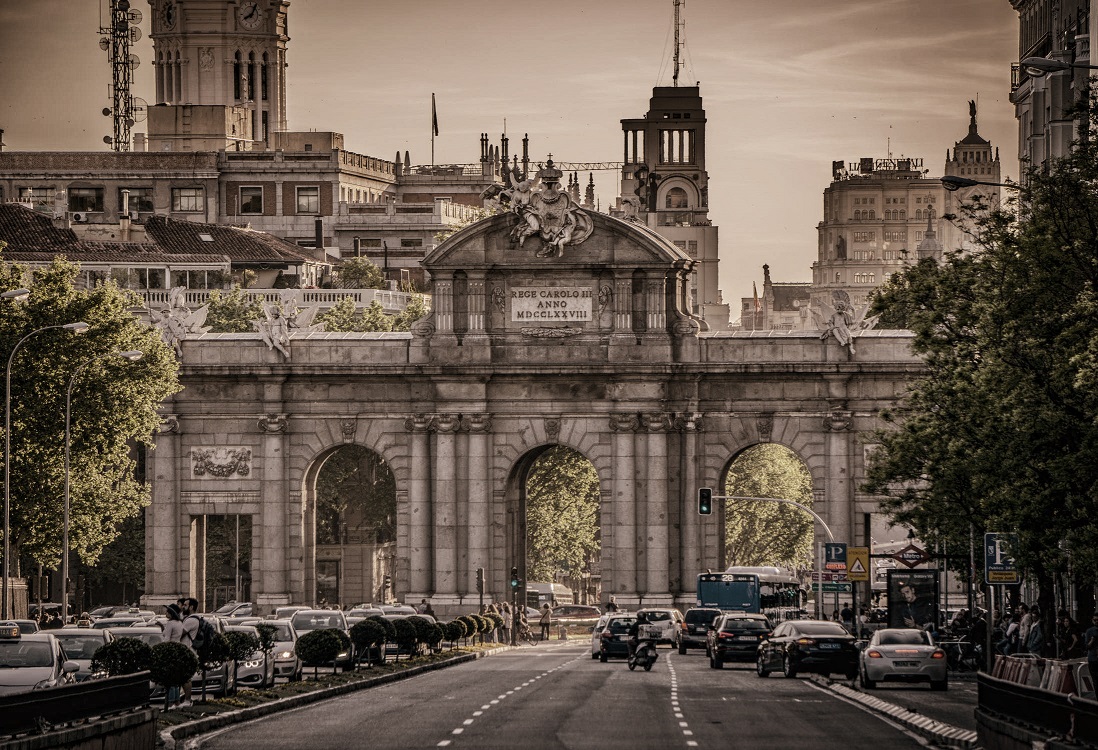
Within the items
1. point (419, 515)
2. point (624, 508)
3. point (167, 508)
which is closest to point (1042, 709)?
point (624, 508)

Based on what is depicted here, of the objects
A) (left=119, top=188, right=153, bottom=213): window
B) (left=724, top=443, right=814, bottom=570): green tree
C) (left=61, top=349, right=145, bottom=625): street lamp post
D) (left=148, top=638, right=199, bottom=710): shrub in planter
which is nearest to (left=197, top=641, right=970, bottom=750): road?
(left=148, top=638, right=199, bottom=710): shrub in planter

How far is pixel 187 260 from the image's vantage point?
527ft

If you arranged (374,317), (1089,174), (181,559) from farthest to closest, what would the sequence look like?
(374,317), (181,559), (1089,174)

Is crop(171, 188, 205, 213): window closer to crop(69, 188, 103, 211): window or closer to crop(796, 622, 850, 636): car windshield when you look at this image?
crop(69, 188, 103, 211): window

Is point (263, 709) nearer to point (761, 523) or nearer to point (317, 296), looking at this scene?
point (317, 296)

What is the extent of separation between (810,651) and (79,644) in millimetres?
22163

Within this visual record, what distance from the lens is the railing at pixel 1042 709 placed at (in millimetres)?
36875

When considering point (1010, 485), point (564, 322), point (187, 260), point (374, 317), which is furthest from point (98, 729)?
point (187, 260)

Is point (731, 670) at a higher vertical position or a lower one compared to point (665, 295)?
lower

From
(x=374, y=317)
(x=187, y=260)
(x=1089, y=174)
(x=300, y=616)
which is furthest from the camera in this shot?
(x=187, y=260)

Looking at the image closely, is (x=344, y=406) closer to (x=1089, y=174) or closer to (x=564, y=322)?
(x=564, y=322)

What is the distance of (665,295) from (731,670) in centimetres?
2603

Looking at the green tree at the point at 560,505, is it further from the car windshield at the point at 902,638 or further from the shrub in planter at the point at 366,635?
the car windshield at the point at 902,638

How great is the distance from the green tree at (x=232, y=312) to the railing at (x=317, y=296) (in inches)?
72.7
